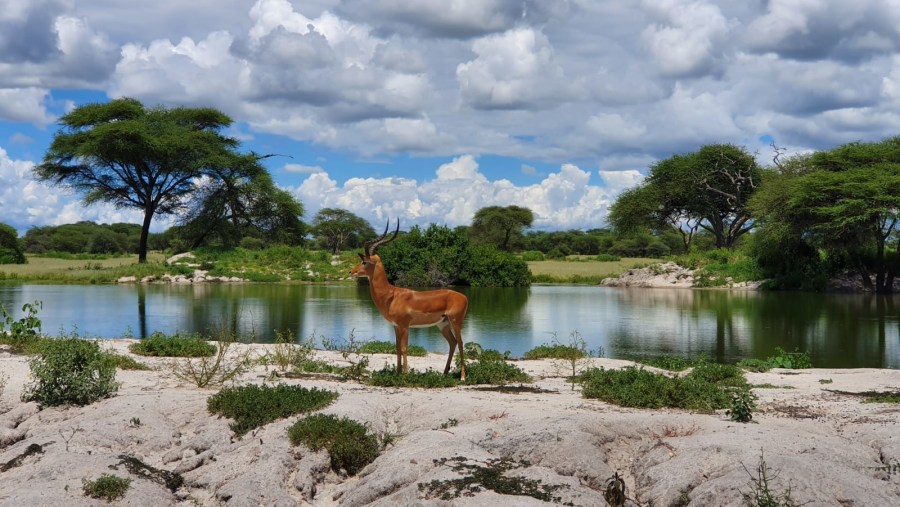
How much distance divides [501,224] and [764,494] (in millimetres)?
70584

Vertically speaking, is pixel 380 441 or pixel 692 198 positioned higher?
pixel 692 198

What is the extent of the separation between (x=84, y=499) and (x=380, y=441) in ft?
9.67

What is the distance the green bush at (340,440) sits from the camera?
8.14 meters

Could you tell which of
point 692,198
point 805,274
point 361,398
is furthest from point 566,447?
point 692,198

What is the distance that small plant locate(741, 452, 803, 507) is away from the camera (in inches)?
239

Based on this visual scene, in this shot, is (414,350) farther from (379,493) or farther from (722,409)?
(379,493)

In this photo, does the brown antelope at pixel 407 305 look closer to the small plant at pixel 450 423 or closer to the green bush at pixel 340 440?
the small plant at pixel 450 423

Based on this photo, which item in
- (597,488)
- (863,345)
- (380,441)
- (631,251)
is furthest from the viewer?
(631,251)

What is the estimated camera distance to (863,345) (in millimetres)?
20250

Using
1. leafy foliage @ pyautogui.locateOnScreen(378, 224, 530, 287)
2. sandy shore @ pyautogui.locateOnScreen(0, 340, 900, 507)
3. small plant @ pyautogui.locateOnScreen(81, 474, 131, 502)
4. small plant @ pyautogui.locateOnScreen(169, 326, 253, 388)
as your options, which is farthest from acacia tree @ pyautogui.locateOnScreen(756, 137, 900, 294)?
small plant @ pyautogui.locateOnScreen(81, 474, 131, 502)

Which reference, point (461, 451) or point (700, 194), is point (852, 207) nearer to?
point (700, 194)

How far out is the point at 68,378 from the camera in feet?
32.9

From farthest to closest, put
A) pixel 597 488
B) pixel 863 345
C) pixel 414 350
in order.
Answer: pixel 863 345, pixel 414 350, pixel 597 488

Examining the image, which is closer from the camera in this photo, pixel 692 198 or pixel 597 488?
pixel 597 488
